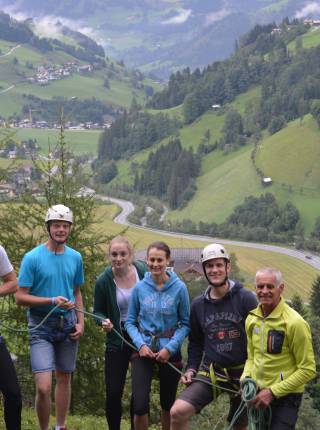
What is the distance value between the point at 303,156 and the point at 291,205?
2524 cm

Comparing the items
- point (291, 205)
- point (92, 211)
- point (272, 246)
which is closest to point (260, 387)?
point (92, 211)

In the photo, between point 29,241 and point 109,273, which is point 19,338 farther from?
point 109,273

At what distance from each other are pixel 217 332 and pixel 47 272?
2.13 meters

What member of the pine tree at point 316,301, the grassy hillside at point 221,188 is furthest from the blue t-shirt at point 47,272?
the grassy hillside at point 221,188

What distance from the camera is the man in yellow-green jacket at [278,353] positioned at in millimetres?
6824

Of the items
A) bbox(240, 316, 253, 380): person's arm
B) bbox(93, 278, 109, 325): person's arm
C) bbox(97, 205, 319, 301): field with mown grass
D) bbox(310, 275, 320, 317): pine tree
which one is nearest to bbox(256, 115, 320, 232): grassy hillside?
bbox(97, 205, 319, 301): field with mown grass

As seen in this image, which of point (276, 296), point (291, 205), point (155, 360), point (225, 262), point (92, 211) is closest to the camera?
point (276, 296)

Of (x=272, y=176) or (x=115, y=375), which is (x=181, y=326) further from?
(x=272, y=176)

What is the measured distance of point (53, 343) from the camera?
815cm

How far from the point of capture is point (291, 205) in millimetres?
142625

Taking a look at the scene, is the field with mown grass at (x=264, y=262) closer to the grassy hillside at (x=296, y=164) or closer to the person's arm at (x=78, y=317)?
the grassy hillside at (x=296, y=164)

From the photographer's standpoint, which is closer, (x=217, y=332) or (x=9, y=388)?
(x=9, y=388)

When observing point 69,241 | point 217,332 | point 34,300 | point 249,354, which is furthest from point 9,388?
point 69,241

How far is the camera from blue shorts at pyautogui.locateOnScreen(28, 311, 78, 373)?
7926 mm
